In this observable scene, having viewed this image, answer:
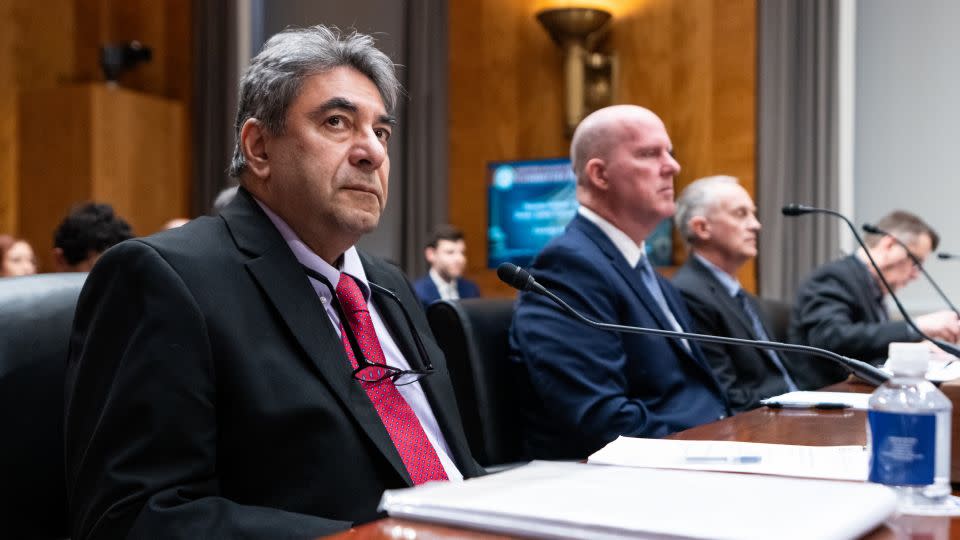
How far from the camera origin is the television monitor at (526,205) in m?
6.70

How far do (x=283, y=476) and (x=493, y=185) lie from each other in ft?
19.2

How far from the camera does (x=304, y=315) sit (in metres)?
1.39

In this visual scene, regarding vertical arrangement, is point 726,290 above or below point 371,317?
below

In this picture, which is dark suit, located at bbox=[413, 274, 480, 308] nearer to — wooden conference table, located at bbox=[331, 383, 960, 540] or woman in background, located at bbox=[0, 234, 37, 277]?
woman in background, located at bbox=[0, 234, 37, 277]

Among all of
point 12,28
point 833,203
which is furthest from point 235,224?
point 12,28

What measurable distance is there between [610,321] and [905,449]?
1.35 metres

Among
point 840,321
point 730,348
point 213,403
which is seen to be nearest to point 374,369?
point 213,403

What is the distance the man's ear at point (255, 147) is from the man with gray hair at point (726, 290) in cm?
162

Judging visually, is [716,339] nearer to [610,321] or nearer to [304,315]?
[304,315]

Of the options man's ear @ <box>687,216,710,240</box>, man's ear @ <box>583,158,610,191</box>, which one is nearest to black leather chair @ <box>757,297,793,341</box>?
man's ear @ <box>687,216,710,240</box>

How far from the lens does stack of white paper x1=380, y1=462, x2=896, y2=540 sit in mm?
752

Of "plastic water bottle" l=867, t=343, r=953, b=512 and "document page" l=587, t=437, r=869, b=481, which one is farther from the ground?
"plastic water bottle" l=867, t=343, r=953, b=512

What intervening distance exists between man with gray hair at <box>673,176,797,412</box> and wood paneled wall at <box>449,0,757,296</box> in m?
2.53

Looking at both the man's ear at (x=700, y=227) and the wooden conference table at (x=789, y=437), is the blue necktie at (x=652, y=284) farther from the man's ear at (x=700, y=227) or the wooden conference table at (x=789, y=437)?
the man's ear at (x=700, y=227)
